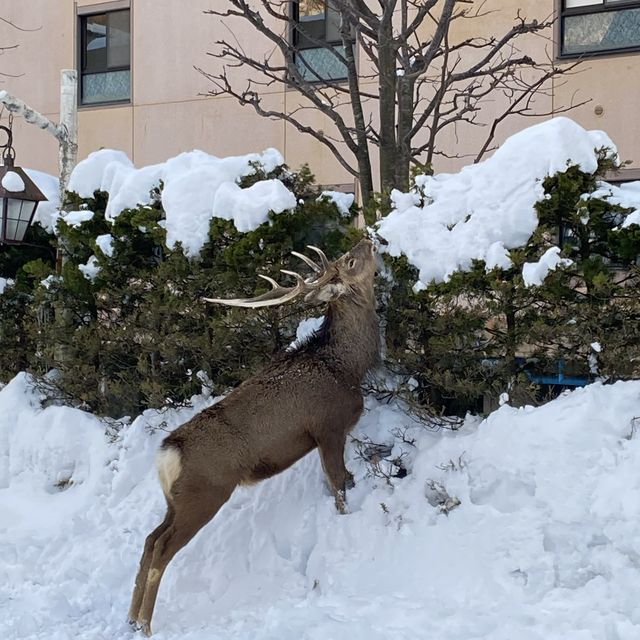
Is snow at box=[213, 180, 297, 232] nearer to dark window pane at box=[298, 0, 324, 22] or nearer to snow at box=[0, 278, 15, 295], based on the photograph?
snow at box=[0, 278, 15, 295]

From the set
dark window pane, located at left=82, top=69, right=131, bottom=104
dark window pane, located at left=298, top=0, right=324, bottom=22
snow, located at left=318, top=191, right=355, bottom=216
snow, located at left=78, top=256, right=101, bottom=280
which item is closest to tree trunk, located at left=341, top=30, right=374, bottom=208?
snow, located at left=318, top=191, right=355, bottom=216

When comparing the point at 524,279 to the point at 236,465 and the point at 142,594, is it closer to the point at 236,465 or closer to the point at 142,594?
the point at 236,465

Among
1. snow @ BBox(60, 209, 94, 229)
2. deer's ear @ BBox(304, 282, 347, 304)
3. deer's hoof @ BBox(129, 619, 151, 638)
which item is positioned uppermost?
snow @ BBox(60, 209, 94, 229)

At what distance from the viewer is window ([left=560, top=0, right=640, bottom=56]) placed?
12.0 m

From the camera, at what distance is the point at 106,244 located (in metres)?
7.55

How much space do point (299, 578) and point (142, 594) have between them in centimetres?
96

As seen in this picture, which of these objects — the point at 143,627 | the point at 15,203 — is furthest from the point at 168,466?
the point at 15,203

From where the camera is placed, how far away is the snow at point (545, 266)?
5.75m

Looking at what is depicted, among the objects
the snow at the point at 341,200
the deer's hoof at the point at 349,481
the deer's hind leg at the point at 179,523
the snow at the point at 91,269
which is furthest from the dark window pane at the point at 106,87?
the deer's hind leg at the point at 179,523

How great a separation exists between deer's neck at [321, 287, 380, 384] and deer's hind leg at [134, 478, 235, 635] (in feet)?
4.10

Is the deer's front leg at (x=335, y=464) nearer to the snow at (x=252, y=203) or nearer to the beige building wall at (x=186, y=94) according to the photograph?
the snow at (x=252, y=203)

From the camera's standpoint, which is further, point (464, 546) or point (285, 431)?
point (285, 431)

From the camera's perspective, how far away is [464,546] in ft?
17.2

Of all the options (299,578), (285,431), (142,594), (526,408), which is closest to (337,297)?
(285,431)
